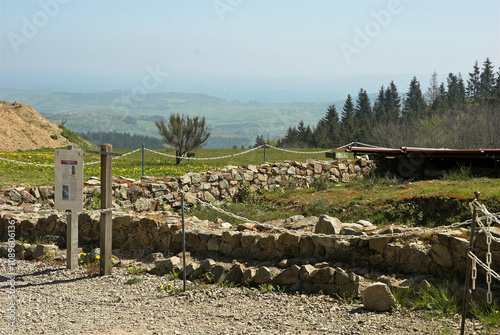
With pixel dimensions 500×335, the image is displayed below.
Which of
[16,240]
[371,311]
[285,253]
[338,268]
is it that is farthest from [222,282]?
[16,240]

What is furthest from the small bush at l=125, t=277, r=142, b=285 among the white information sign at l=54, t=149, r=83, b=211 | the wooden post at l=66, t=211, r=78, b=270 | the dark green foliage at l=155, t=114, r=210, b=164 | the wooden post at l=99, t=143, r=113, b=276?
the dark green foliage at l=155, t=114, r=210, b=164

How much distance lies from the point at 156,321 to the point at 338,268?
7.87ft

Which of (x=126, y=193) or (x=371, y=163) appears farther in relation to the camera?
(x=371, y=163)

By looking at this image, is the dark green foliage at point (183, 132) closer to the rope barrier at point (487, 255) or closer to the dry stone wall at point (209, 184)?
the dry stone wall at point (209, 184)

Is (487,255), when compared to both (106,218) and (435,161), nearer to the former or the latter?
(106,218)

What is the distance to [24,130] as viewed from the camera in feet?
107

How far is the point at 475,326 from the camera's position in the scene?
5.14m

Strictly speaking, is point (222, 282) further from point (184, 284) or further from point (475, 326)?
point (475, 326)

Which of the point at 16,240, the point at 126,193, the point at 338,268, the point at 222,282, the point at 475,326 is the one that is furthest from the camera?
the point at 126,193

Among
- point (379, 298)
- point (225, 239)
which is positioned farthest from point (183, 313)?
point (379, 298)

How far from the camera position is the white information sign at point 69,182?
7.81m

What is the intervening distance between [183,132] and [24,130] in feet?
46.7

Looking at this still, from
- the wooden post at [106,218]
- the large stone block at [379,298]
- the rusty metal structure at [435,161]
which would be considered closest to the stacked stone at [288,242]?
the large stone block at [379,298]

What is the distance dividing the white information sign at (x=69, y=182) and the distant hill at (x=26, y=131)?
24.0 metres
